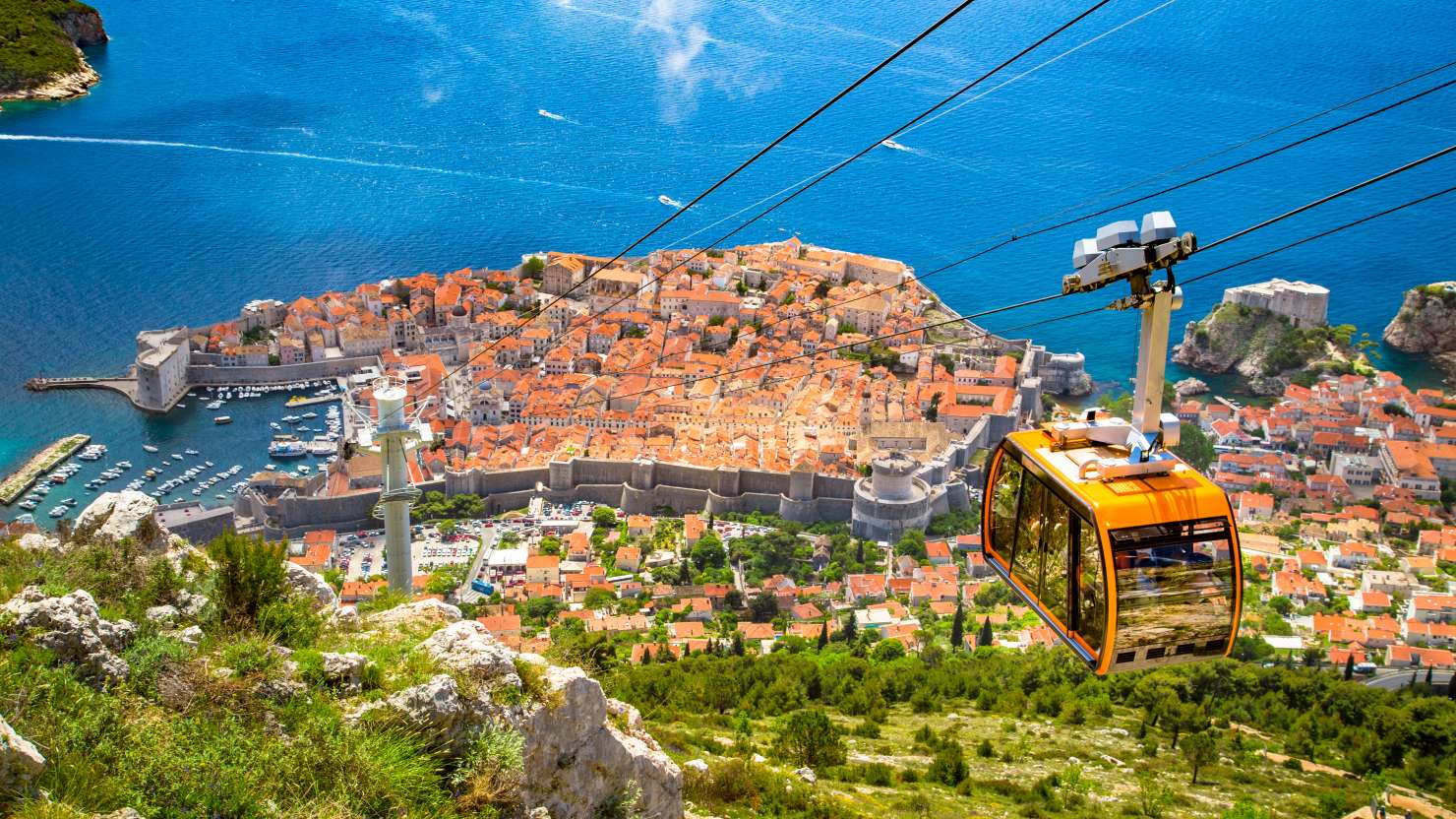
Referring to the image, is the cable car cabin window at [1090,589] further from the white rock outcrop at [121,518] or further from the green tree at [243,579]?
the white rock outcrop at [121,518]

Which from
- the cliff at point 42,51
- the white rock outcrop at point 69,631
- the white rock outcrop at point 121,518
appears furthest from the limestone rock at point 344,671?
the cliff at point 42,51

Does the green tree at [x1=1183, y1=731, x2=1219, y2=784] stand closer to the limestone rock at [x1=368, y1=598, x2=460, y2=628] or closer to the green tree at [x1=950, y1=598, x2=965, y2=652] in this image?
the green tree at [x1=950, y1=598, x2=965, y2=652]

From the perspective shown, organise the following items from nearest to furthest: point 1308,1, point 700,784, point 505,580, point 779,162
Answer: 1. point 700,784
2. point 505,580
3. point 779,162
4. point 1308,1

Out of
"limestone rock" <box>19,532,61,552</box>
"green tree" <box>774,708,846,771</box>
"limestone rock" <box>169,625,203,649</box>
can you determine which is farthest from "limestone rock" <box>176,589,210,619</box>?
"green tree" <box>774,708,846,771</box>

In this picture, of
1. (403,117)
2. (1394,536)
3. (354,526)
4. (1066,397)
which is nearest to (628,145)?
(403,117)

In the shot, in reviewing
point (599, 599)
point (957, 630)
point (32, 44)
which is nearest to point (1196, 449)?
point (957, 630)

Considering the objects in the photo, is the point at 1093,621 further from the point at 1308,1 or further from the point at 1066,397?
the point at 1308,1
